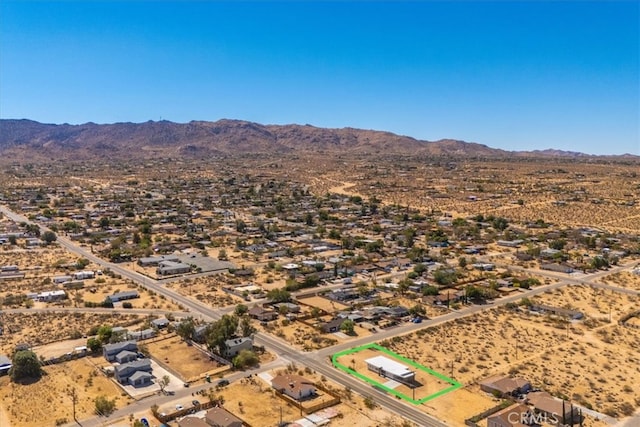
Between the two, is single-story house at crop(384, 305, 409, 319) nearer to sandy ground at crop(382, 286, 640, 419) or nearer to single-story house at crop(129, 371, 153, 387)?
sandy ground at crop(382, 286, 640, 419)

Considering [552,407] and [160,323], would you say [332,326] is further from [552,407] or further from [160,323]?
[552,407]

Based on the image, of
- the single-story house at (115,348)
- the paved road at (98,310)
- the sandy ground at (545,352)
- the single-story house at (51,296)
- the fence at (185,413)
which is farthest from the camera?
the single-story house at (51,296)

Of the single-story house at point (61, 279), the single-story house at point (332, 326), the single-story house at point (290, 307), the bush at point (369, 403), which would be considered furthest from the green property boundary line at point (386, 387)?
the single-story house at point (61, 279)

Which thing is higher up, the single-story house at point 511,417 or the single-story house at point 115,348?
the single-story house at point 511,417

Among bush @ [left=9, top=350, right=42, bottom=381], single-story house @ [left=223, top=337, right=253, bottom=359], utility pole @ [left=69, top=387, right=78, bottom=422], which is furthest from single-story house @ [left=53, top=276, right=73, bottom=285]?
single-story house @ [left=223, top=337, right=253, bottom=359]

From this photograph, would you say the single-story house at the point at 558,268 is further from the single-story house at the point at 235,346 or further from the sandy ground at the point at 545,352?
Result: the single-story house at the point at 235,346

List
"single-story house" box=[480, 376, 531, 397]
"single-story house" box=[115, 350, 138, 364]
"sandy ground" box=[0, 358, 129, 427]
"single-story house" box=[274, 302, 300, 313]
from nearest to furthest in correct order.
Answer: "sandy ground" box=[0, 358, 129, 427], "single-story house" box=[480, 376, 531, 397], "single-story house" box=[115, 350, 138, 364], "single-story house" box=[274, 302, 300, 313]

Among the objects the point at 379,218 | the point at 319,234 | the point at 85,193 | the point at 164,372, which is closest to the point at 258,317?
the point at 164,372
